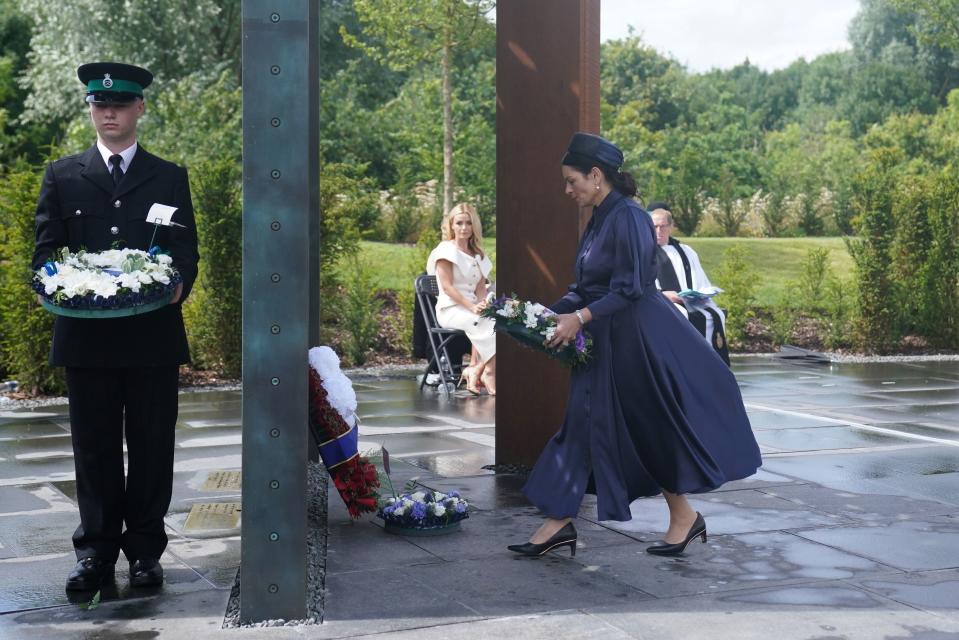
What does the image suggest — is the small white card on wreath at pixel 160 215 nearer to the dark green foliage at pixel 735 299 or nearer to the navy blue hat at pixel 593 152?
the navy blue hat at pixel 593 152

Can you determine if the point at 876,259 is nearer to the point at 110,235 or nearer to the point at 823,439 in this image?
the point at 823,439

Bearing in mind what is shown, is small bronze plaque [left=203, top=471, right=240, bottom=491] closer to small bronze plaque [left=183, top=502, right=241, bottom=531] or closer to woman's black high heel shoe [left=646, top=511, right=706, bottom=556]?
small bronze plaque [left=183, top=502, right=241, bottom=531]

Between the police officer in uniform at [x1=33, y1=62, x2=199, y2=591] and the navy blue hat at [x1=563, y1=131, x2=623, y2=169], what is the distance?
1.84 meters

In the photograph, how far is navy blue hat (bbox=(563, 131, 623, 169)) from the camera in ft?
19.0

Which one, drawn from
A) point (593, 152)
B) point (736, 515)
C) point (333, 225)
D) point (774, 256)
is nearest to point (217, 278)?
point (333, 225)

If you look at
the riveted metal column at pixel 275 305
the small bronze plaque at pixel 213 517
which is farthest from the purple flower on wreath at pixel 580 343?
the small bronze plaque at pixel 213 517

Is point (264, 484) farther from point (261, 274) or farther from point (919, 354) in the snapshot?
point (919, 354)

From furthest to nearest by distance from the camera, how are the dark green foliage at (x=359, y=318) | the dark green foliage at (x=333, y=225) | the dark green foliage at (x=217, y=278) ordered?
the dark green foliage at (x=359, y=318) → the dark green foliage at (x=333, y=225) → the dark green foliage at (x=217, y=278)

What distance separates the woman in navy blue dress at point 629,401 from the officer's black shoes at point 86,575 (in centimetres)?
190

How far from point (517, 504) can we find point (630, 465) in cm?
134

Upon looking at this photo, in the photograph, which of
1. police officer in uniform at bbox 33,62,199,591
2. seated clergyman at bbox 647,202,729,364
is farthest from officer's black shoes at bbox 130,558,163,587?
seated clergyman at bbox 647,202,729,364

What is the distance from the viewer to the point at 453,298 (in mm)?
12125

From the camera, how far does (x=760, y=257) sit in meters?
25.3

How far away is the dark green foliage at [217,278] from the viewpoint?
1315 cm
